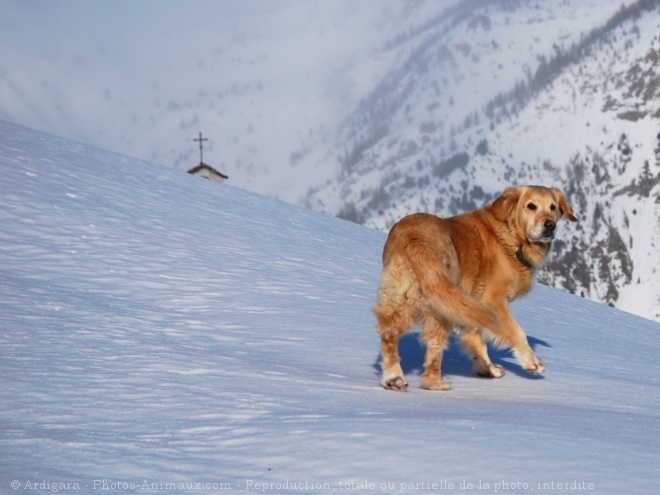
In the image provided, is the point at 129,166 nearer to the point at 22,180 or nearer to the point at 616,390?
the point at 22,180

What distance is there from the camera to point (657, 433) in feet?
20.3

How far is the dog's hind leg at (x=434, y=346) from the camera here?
7.38 meters

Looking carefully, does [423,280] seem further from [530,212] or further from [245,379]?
[530,212]

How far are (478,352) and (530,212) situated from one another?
1.54 m

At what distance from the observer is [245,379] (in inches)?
286

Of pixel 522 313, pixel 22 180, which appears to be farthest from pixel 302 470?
pixel 22 180

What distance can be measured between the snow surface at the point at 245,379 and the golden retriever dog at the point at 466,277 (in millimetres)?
358

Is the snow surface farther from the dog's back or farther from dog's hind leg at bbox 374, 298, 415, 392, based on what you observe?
the dog's back

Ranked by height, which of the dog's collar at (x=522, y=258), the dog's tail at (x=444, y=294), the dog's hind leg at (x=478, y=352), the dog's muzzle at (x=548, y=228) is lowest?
the dog's hind leg at (x=478, y=352)

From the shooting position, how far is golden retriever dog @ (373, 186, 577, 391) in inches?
284

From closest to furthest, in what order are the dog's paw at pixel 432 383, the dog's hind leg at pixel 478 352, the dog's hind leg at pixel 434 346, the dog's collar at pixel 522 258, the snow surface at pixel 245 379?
the snow surface at pixel 245 379, the dog's hind leg at pixel 434 346, the dog's paw at pixel 432 383, the dog's hind leg at pixel 478 352, the dog's collar at pixel 522 258

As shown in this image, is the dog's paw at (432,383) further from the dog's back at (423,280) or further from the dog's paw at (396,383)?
the dog's back at (423,280)

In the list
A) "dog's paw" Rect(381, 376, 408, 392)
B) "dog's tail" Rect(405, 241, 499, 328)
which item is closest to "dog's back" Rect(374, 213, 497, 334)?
"dog's tail" Rect(405, 241, 499, 328)

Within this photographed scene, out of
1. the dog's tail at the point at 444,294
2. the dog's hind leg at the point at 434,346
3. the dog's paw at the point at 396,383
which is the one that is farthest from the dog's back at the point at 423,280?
the dog's paw at the point at 396,383
